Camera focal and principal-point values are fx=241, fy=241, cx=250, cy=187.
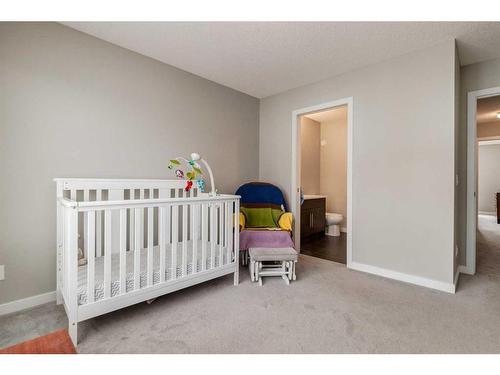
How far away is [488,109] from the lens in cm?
388

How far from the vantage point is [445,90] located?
2.14 meters

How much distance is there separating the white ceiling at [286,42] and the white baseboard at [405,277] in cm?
216

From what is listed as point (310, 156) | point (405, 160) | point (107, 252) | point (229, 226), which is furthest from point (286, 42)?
point (310, 156)

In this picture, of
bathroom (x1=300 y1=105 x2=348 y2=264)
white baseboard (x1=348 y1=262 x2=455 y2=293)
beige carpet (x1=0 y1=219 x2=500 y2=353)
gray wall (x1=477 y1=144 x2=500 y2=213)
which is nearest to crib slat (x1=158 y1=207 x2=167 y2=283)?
beige carpet (x1=0 y1=219 x2=500 y2=353)

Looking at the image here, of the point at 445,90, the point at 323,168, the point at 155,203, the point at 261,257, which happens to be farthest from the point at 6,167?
A: the point at 323,168

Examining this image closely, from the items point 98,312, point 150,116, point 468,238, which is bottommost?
point 98,312

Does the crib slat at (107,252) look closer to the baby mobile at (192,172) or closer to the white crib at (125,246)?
the white crib at (125,246)

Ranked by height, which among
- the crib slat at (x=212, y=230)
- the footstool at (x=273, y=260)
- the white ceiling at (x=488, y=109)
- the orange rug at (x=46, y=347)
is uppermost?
the white ceiling at (x=488, y=109)

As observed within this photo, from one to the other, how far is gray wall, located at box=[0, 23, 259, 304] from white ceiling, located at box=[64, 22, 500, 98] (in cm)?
21

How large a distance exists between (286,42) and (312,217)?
2.77 metres

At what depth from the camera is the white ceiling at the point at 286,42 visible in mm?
1947

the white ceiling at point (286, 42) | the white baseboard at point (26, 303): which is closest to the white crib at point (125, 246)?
the white baseboard at point (26, 303)

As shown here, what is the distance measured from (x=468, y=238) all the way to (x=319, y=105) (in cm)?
221
